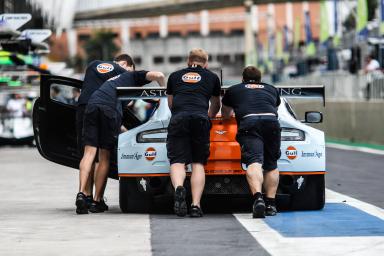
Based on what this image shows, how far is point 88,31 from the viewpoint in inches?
5920

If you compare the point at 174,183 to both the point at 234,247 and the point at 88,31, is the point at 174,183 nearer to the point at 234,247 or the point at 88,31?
the point at 234,247

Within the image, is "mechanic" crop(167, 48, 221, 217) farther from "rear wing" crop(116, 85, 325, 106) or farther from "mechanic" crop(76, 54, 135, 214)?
"mechanic" crop(76, 54, 135, 214)

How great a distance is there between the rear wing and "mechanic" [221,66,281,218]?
11.0 inches

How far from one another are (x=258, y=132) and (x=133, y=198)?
1.43 meters

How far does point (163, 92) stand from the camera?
11641 mm

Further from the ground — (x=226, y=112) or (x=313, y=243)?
(x=226, y=112)

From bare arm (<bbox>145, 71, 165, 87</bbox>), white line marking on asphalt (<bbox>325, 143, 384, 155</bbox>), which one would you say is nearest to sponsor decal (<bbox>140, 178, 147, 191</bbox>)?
bare arm (<bbox>145, 71, 165, 87</bbox>)

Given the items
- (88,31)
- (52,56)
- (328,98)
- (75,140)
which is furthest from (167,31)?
(75,140)

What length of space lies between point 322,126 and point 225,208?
82.5 ft

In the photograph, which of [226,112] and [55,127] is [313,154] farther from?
[55,127]

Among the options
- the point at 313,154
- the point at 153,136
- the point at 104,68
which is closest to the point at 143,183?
the point at 153,136

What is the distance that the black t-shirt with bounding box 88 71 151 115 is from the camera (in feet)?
39.2

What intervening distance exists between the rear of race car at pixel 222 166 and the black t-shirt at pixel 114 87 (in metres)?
0.52

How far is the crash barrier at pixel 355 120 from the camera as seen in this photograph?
29.3 m
